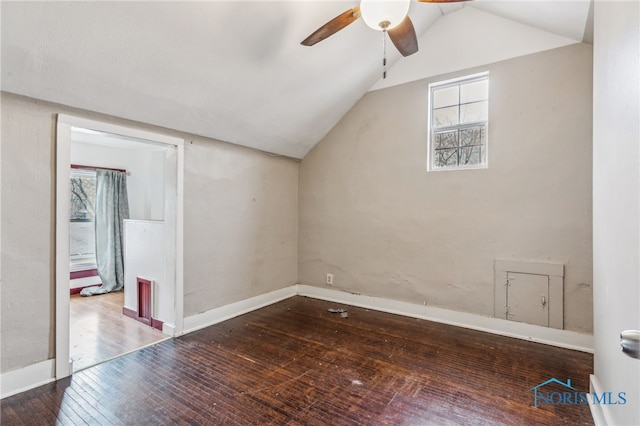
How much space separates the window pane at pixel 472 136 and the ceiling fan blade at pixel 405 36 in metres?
1.32

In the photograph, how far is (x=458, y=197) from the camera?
3.21 meters

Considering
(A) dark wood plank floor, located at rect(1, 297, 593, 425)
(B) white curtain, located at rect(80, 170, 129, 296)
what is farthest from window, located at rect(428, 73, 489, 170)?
(B) white curtain, located at rect(80, 170, 129, 296)

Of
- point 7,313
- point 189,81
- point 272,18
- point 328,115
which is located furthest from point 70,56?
point 328,115

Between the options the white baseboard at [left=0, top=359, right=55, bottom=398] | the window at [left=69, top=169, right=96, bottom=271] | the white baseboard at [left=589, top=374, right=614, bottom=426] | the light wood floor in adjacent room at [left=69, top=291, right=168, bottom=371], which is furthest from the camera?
the window at [left=69, top=169, right=96, bottom=271]

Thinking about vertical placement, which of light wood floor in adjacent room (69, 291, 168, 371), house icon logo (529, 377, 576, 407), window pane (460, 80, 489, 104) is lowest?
light wood floor in adjacent room (69, 291, 168, 371)

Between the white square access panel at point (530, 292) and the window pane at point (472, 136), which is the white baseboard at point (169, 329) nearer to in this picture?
the white square access panel at point (530, 292)

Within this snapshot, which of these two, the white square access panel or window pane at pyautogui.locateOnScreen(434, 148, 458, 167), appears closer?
the white square access panel

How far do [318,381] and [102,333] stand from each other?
88.6 inches

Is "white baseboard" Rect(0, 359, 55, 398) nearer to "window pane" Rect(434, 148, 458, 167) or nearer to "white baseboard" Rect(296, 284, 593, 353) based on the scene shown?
"white baseboard" Rect(296, 284, 593, 353)

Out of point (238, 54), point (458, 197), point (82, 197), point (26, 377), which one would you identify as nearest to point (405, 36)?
point (238, 54)

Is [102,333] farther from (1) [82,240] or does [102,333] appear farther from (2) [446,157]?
(2) [446,157]

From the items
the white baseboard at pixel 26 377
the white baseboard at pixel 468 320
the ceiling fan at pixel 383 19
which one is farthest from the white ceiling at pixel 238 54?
the white baseboard at pixel 468 320

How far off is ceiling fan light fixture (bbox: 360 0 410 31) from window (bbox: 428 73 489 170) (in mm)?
1771

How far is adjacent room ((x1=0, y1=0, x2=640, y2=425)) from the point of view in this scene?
1779 mm
